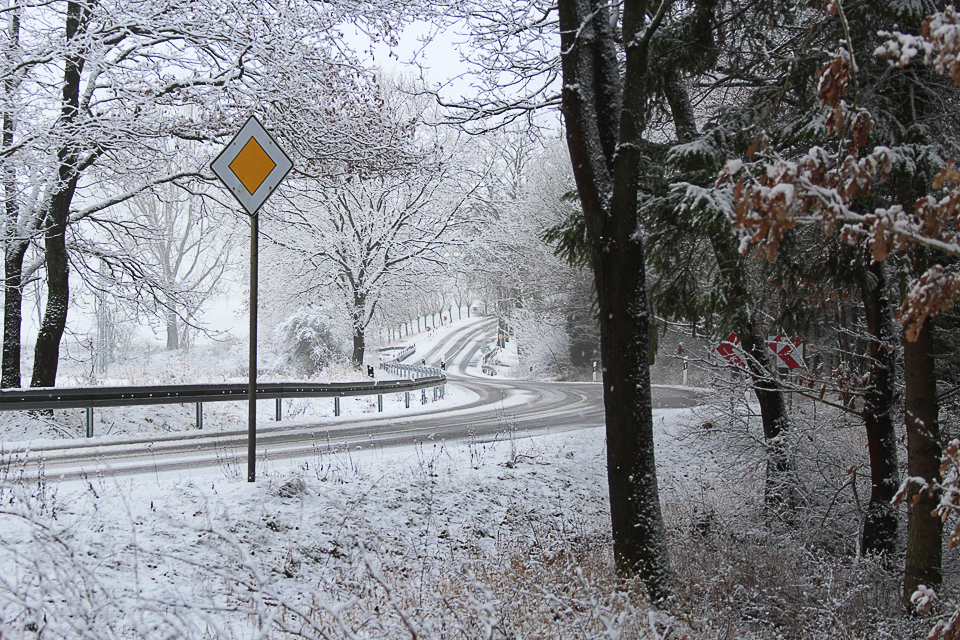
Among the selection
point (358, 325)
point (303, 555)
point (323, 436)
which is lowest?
point (303, 555)

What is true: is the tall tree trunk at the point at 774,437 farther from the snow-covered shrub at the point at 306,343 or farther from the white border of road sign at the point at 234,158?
the snow-covered shrub at the point at 306,343

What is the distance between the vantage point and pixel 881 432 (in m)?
7.95

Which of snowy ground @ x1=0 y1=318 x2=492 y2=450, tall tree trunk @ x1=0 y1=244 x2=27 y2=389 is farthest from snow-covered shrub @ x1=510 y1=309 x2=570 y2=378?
tall tree trunk @ x1=0 y1=244 x2=27 y2=389

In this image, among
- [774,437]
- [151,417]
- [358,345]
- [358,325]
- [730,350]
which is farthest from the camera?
[358,345]

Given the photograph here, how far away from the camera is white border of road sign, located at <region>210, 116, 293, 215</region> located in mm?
6586

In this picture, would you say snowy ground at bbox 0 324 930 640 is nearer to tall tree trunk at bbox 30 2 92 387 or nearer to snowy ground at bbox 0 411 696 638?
snowy ground at bbox 0 411 696 638

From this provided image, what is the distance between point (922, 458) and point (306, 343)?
25057 millimetres

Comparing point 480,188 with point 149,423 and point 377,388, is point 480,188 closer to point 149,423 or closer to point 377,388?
point 377,388

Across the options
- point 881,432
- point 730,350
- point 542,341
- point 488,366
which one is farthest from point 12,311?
point 488,366

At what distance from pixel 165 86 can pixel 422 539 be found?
27.9 ft

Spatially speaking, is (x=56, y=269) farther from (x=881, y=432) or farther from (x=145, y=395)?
(x=881, y=432)

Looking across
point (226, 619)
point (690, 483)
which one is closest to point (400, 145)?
point (690, 483)

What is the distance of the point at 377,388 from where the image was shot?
17.7 meters

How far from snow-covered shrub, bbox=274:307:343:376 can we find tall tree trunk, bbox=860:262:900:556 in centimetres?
2283
